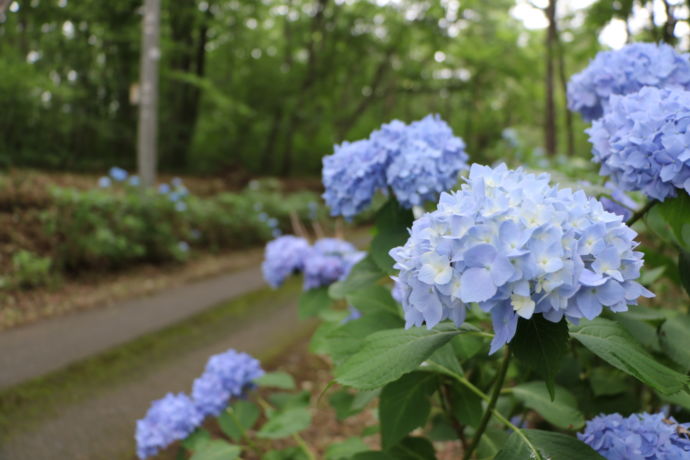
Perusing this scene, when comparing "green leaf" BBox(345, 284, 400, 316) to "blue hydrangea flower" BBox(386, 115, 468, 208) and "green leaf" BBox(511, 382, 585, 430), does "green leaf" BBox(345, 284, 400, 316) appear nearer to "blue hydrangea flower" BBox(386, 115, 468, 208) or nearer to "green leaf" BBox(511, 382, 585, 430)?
"blue hydrangea flower" BBox(386, 115, 468, 208)

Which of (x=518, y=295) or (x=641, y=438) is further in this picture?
(x=641, y=438)

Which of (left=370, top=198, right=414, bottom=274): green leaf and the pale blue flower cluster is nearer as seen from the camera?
(left=370, top=198, right=414, bottom=274): green leaf

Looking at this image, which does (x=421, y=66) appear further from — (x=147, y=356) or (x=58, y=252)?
(x=147, y=356)

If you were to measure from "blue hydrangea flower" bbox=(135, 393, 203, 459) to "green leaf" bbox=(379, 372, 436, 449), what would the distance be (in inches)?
36.9

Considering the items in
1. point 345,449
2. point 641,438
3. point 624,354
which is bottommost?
point 345,449

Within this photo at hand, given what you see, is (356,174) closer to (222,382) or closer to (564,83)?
(222,382)

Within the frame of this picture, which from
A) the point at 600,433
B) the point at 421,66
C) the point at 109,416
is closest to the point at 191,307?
the point at 109,416

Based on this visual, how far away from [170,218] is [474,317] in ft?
20.2

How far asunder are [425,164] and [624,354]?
0.74 metres

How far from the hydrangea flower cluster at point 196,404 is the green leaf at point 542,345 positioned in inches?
56.6

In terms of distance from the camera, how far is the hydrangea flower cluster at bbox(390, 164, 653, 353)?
708 mm

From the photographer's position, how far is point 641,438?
0.99 meters

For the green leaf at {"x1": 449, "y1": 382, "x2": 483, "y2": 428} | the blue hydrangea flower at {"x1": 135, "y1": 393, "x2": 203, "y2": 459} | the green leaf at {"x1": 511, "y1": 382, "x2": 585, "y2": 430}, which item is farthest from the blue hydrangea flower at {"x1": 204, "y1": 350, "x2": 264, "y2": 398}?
the green leaf at {"x1": 511, "y1": 382, "x2": 585, "y2": 430}

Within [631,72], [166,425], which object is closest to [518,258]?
[631,72]
